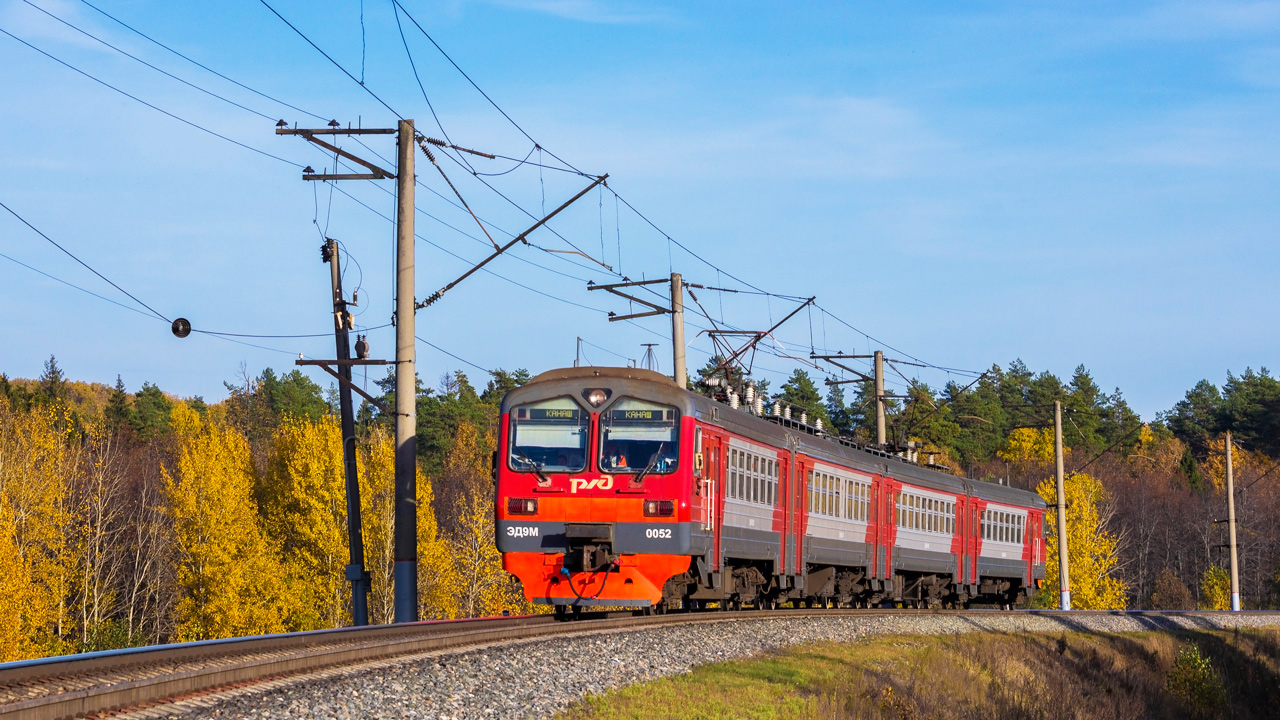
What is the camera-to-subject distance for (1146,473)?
109562 mm

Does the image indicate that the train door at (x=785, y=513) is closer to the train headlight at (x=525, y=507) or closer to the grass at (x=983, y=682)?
the grass at (x=983, y=682)

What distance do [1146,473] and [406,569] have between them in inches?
3927

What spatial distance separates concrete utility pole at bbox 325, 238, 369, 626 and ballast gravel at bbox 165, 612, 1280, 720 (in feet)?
20.6

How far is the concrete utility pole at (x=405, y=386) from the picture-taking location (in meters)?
20.3

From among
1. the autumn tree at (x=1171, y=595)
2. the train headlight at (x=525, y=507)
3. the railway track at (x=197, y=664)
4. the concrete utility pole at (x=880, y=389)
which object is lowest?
the autumn tree at (x=1171, y=595)

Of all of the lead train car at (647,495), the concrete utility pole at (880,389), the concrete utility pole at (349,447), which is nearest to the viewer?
the lead train car at (647,495)

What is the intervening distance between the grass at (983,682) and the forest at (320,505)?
6423mm

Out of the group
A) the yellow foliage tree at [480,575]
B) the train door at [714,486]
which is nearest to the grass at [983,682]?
the train door at [714,486]

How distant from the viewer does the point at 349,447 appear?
22609 mm

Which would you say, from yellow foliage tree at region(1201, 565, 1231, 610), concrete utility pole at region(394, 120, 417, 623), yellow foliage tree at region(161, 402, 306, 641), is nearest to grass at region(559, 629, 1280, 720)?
concrete utility pole at region(394, 120, 417, 623)

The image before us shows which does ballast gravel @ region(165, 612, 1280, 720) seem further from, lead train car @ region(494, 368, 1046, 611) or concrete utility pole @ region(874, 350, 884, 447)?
concrete utility pole @ region(874, 350, 884, 447)

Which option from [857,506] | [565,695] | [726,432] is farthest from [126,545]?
[565,695]

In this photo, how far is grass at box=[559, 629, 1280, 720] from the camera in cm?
1268

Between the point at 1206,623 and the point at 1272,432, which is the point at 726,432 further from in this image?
the point at 1272,432
